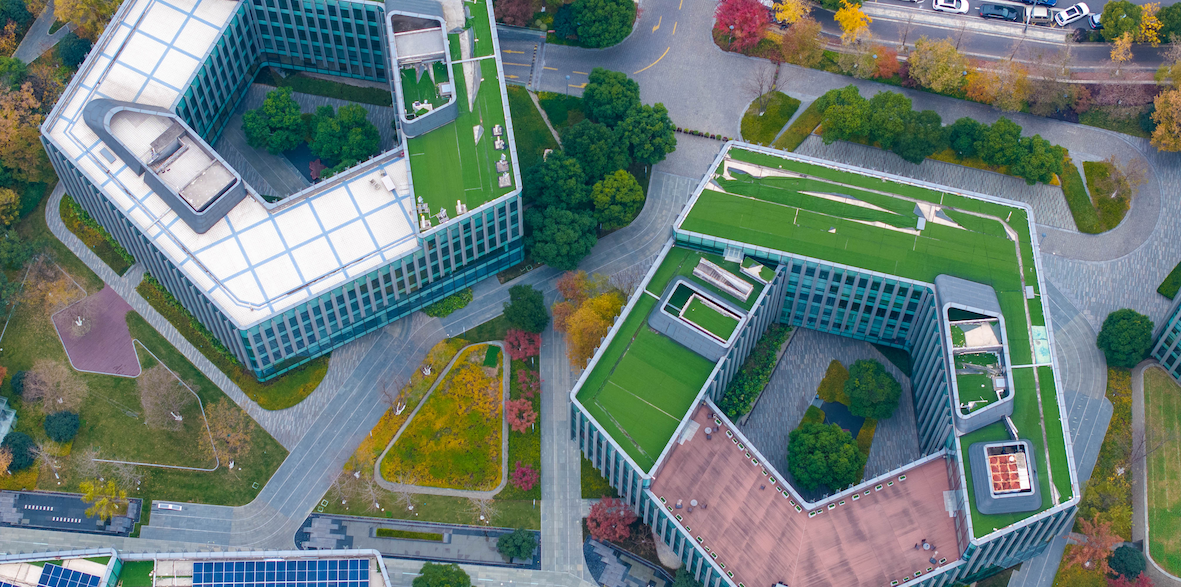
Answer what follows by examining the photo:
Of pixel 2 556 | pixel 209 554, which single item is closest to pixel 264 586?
pixel 209 554

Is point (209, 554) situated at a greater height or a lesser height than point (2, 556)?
greater

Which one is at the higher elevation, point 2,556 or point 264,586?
point 264,586

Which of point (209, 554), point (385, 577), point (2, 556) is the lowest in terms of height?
point (2, 556)

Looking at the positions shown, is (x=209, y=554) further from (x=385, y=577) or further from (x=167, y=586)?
(x=385, y=577)

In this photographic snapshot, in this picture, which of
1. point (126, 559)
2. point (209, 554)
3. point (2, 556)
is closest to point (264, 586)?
point (209, 554)

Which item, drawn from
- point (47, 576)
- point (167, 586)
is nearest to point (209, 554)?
point (167, 586)

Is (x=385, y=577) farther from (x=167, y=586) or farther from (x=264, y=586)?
Result: (x=167, y=586)
